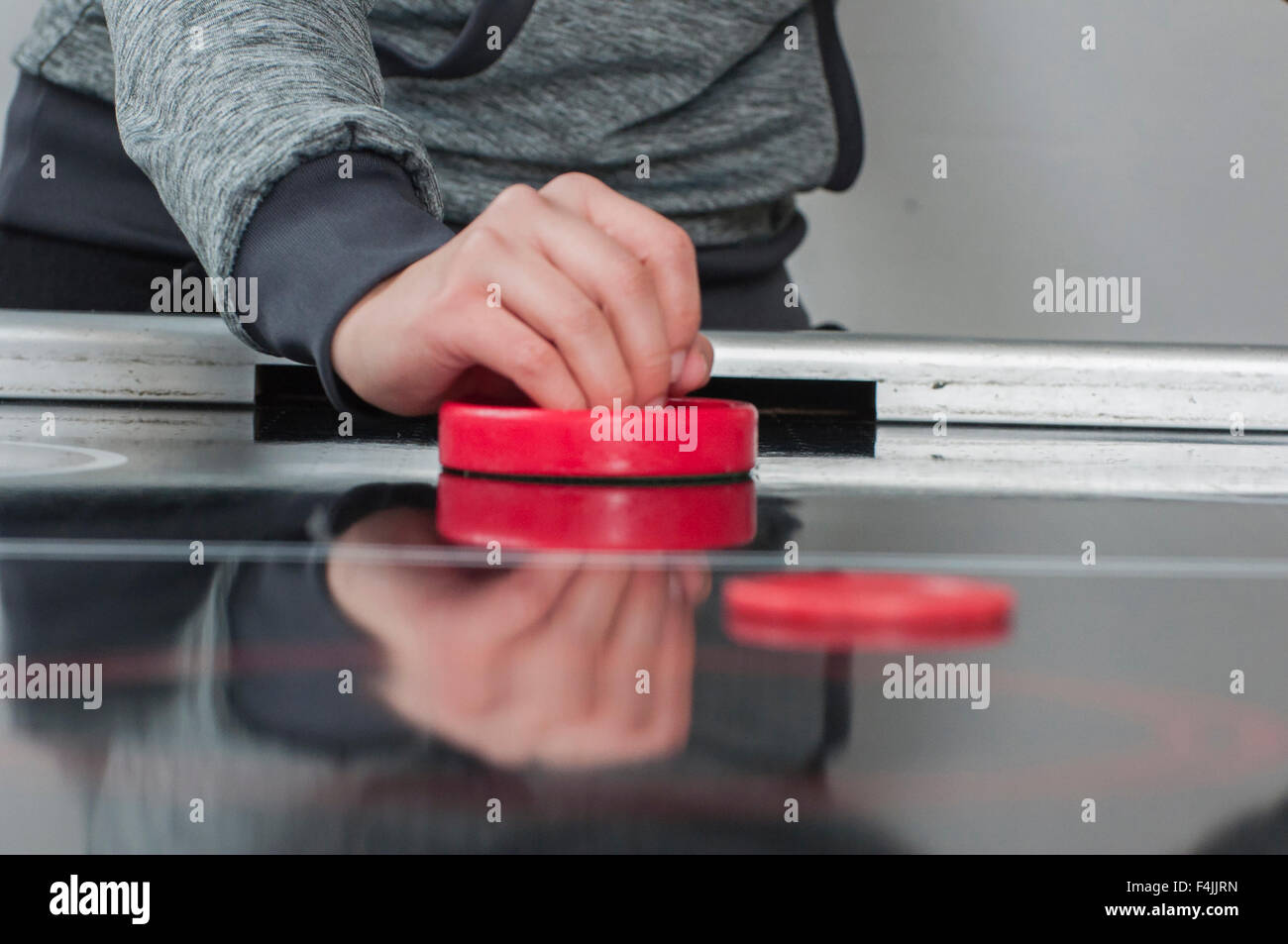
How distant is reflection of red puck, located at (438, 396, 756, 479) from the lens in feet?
2.99

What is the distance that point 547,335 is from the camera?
907 mm

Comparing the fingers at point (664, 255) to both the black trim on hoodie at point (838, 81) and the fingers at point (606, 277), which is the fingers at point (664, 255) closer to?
the fingers at point (606, 277)

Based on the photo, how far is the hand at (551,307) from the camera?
0.90m

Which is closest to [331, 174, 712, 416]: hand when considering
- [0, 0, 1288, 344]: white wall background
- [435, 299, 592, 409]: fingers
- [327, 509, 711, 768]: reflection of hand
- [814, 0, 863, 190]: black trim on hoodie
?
[435, 299, 592, 409]: fingers

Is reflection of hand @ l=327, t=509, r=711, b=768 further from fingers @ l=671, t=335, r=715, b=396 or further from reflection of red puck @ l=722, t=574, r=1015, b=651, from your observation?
fingers @ l=671, t=335, r=715, b=396

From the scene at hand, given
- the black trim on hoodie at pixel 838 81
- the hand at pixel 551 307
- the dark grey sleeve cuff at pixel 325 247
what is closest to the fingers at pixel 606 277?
the hand at pixel 551 307

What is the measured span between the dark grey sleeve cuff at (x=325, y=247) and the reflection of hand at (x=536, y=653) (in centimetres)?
44

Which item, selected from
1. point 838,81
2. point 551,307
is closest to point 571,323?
point 551,307

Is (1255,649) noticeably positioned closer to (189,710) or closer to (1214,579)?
(1214,579)

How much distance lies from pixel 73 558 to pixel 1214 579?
0.54 meters

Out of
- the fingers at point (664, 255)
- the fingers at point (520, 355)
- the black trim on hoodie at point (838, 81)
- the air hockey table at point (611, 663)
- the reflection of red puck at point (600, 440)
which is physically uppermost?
the black trim on hoodie at point (838, 81)
